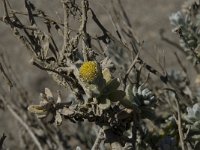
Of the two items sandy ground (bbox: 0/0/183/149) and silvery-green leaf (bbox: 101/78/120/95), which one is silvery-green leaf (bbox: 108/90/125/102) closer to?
silvery-green leaf (bbox: 101/78/120/95)

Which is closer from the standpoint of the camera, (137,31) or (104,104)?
(104,104)

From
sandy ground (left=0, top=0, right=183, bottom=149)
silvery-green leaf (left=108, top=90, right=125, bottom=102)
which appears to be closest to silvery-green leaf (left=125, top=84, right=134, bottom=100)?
silvery-green leaf (left=108, top=90, right=125, bottom=102)

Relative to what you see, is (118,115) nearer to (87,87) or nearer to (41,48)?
(87,87)

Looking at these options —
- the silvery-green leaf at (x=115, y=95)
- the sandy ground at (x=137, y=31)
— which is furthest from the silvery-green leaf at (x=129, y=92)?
the sandy ground at (x=137, y=31)

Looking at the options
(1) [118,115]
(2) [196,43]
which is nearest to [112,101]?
(1) [118,115]

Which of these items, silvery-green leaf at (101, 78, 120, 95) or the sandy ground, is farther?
the sandy ground

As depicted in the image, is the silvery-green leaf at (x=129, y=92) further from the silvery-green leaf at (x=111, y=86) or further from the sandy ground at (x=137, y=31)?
the sandy ground at (x=137, y=31)

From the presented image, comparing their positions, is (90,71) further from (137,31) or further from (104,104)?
(137,31)

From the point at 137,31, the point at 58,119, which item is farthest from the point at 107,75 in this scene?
the point at 137,31
